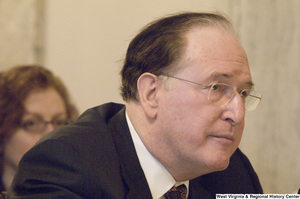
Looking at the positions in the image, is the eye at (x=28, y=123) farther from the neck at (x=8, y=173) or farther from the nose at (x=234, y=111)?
the nose at (x=234, y=111)

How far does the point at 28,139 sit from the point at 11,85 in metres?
0.28

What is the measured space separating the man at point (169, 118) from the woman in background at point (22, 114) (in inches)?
24.6

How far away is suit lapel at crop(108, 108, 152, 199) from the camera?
1.53 metres

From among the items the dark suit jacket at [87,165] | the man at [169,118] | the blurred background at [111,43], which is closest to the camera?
the dark suit jacket at [87,165]

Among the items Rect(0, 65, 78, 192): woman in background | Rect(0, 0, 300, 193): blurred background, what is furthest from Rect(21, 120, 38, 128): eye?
Rect(0, 0, 300, 193): blurred background

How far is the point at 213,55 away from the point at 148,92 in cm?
26

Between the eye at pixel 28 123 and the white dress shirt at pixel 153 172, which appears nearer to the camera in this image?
the white dress shirt at pixel 153 172

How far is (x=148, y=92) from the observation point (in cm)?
167

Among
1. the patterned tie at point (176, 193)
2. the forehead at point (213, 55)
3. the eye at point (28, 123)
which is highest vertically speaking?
the forehead at point (213, 55)

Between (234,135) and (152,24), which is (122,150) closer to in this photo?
(234,135)

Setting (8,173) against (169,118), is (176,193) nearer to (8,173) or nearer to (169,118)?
(169,118)

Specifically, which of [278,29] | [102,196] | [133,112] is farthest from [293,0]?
[102,196]

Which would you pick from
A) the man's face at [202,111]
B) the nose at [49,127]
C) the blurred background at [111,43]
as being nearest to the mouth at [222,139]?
the man's face at [202,111]

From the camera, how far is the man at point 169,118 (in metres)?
1.51
